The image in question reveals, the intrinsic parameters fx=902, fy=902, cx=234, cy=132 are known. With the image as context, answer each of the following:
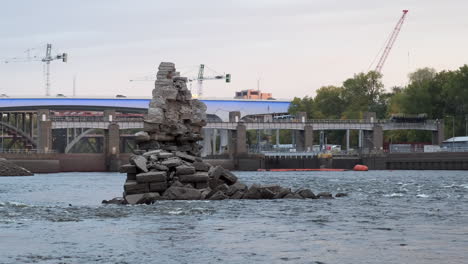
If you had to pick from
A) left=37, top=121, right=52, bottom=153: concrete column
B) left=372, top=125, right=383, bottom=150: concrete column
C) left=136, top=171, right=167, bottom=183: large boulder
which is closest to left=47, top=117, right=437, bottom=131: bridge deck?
left=372, top=125, right=383, bottom=150: concrete column

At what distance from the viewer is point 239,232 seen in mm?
40594

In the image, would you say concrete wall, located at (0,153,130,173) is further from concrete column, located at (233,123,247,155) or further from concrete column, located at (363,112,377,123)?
concrete column, located at (363,112,377,123)

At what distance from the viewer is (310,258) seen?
32188 mm

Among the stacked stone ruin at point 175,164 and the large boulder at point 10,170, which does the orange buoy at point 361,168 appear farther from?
the stacked stone ruin at point 175,164

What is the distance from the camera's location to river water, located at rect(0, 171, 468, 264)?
108ft

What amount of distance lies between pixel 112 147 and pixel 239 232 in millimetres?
141550

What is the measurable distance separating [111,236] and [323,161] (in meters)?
147

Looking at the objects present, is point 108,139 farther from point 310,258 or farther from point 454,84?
point 310,258

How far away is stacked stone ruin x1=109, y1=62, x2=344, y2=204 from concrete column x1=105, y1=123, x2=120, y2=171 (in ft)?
339

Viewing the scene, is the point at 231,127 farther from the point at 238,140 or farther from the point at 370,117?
the point at 370,117

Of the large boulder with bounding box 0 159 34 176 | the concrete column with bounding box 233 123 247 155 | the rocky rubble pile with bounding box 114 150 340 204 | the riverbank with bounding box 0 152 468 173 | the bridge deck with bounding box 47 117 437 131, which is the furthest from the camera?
the bridge deck with bounding box 47 117 437 131

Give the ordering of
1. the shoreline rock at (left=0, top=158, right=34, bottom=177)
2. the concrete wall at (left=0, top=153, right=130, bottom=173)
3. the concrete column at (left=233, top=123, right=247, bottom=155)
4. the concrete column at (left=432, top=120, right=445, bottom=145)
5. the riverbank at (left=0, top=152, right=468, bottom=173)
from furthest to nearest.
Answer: the concrete column at (left=432, top=120, right=445, bottom=145) → the concrete column at (left=233, top=123, right=247, bottom=155) → the riverbank at (left=0, top=152, right=468, bottom=173) → the concrete wall at (left=0, top=153, right=130, bottom=173) → the shoreline rock at (left=0, top=158, right=34, bottom=177)

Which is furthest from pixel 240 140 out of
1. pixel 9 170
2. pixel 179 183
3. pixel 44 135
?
pixel 179 183

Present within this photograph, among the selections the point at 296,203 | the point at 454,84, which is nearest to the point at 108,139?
the point at 454,84
